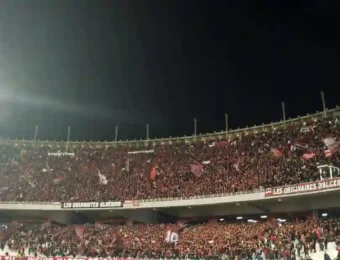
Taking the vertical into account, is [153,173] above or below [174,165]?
below

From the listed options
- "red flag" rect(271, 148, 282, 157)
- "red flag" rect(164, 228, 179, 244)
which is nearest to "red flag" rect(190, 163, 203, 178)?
"red flag" rect(164, 228, 179, 244)

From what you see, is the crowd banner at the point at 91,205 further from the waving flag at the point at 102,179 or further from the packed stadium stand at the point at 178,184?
the waving flag at the point at 102,179

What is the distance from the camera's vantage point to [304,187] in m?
34.5

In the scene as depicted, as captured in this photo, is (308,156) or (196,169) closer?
(308,156)

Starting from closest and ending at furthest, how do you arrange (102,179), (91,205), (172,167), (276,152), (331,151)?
(331,151) → (276,152) → (91,205) → (172,167) → (102,179)

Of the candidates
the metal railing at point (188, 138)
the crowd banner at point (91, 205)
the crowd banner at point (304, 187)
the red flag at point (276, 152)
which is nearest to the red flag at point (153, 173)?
the crowd banner at point (91, 205)

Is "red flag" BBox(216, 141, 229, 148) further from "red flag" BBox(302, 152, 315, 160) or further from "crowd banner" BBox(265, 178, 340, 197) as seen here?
"crowd banner" BBox(265, 178, 340, 197)

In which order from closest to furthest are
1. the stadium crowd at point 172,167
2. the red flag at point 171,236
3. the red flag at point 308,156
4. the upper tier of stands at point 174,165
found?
the red flag at point 308,156 < the stadium crowd at point 172,167 < the upper tier of stands at point 174,165 < the red flag at point 171,236

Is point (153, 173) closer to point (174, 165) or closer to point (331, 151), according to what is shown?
point (174, 165)

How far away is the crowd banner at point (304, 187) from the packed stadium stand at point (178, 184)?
0.09 m

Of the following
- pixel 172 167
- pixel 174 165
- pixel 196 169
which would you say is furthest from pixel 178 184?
pixel 174 165

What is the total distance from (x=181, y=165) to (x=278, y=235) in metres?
21.1

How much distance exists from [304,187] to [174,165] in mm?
21830

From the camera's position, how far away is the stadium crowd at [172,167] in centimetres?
4075
